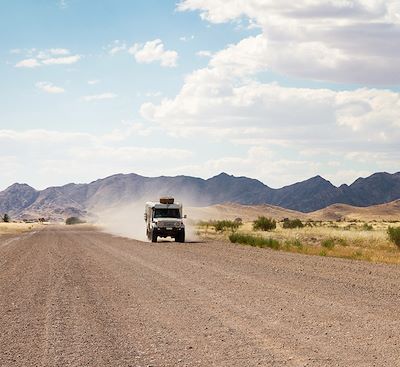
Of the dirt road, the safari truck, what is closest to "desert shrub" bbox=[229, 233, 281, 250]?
the safari truck

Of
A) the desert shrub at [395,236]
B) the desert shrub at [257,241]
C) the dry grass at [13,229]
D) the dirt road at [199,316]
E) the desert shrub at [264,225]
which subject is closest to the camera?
the dirt road at [199,316]

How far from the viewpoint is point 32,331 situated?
10.8m

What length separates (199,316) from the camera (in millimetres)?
12117

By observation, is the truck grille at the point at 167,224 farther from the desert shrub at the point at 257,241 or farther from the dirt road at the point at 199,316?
the dirt road at the point at 199,316

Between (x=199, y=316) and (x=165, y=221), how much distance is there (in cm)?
2959

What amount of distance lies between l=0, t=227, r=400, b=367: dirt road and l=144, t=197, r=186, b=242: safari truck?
19378 millimetres

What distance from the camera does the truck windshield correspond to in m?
42.8

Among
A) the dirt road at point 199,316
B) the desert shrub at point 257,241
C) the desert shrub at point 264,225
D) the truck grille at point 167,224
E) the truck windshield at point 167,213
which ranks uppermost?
the truck windshield at point 167,213

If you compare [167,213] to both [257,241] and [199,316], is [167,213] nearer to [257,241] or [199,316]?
[257,241]

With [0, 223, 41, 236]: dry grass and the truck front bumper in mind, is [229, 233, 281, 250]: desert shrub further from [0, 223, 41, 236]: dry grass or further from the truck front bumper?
[0, 223, 41, 236]: dry grass

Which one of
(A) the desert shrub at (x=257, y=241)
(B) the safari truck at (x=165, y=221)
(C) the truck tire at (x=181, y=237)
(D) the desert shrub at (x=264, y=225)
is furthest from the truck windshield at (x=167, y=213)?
(D) the desert shrub at (x=264, y=225)

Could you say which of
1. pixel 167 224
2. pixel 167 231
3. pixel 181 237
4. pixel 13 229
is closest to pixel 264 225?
pixel 181 237

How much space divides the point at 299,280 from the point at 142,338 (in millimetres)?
9102

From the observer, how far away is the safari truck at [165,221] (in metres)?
41.6
